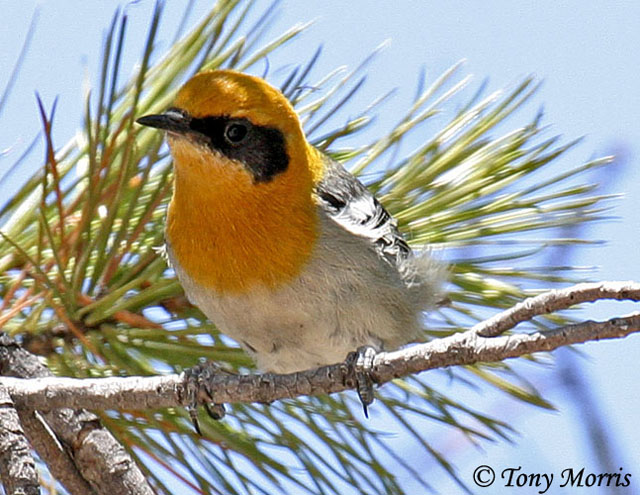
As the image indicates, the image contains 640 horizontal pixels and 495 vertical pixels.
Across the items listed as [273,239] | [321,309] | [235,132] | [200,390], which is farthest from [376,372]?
[235,132]

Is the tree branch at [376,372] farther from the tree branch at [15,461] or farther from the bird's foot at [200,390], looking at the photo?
the tree branch at [15,461]

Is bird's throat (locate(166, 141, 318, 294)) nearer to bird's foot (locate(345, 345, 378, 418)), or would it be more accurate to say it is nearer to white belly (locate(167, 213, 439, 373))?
white belly (locate(167, 213, 439, 373))

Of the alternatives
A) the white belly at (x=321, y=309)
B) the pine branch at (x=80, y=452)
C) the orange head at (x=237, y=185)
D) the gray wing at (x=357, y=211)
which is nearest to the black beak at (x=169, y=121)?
the orange head at (x=237, y=185)

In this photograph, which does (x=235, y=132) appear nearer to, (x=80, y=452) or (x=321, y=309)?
(x=321, y=309)

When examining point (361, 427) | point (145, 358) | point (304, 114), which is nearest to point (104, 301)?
point (145, 358)

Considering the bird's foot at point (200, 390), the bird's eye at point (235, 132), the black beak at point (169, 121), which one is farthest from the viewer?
the bird's eye at point (235, 132)

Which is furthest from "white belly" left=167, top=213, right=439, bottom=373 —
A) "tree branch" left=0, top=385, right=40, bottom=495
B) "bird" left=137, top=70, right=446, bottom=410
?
"tree branch" left=0, top=385, right=40, bottom=495

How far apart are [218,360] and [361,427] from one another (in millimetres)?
395

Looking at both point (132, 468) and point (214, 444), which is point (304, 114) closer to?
point (214, 444)

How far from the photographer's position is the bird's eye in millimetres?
2520

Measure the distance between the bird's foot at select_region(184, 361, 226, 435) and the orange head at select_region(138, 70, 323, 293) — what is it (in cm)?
30

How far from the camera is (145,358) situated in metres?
2.31

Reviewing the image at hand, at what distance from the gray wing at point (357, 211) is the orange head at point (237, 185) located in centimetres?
6

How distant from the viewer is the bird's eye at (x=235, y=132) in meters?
2.52
